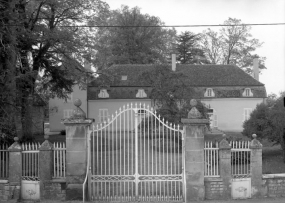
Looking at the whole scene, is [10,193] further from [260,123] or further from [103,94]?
[103,94]

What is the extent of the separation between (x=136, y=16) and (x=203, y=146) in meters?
40.0

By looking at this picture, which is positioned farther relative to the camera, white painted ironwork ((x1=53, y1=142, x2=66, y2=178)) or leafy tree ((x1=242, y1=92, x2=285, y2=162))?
leafy tree ((x1=242, y1=92, x2=285, y2=162))

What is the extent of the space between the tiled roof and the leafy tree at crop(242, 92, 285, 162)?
20.0 metres

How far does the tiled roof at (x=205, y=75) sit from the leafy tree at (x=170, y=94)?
10.3m

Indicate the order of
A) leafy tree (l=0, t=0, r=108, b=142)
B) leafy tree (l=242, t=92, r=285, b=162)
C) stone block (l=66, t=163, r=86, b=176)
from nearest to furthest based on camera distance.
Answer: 1. stone block (l=66, t=163, r=86, b=176)
2. leafy tree (l=242, t=92, r=285, b=162)
3. leafy tree (l=0, t=0, r=108, b=142)

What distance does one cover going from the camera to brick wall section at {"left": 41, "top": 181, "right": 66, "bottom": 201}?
429 inches

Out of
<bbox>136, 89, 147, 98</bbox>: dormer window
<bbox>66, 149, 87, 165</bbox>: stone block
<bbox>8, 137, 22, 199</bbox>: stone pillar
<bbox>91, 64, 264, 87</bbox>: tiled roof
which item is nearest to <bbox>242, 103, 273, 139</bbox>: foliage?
<bbox>66, 149, 87, 165</bbox>: stone block

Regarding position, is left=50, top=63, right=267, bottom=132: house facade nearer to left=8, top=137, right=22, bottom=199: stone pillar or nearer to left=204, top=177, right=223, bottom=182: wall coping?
left=8, top=137, right=22, bottom=199: stone pillar

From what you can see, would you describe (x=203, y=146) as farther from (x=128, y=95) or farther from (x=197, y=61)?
(x=197, y=61)

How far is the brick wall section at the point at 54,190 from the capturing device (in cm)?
1091

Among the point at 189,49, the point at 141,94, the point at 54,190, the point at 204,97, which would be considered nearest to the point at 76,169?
the point at 54,190

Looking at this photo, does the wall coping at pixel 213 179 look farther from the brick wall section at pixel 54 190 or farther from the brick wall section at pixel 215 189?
the brick wall section at pixel 54 190

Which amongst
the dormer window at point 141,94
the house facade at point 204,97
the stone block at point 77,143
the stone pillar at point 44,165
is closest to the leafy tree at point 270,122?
the stone block at point 77,143

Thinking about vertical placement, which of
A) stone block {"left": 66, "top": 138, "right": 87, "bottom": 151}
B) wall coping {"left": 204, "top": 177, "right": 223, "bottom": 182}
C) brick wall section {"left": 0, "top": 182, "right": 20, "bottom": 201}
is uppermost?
stone block {"left": 66, "top": 138, "right": 87, "bottom": 151}
